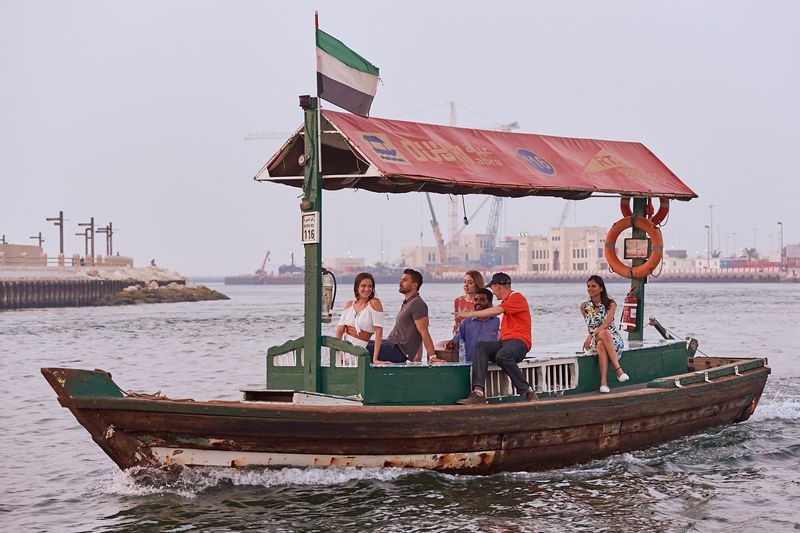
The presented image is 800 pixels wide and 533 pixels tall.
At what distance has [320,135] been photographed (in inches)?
417

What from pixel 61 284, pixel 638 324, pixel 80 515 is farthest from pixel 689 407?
pixel 61 284

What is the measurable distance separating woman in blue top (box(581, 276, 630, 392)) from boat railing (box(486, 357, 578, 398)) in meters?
0.43

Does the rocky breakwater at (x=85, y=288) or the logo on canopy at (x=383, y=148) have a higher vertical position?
the logo on canopy at (x=383, y=148)

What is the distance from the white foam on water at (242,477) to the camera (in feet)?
33.9

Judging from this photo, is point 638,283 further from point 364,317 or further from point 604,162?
point 364,317

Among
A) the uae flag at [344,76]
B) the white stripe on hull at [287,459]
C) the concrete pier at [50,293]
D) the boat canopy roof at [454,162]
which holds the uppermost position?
the uae flag at [344,76]

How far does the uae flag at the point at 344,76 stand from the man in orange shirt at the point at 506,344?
8.04 ft

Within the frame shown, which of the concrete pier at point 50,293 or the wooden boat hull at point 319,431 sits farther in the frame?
the concrete pier at point 50,293

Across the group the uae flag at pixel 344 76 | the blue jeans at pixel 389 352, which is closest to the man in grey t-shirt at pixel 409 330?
the blue jeans at pixel 389 352

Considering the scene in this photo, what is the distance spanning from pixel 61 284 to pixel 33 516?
6591 cm

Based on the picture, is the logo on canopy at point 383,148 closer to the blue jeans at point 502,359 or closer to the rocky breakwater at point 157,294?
the blue jeans at point 502,359

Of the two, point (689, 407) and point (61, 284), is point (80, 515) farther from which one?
point (61, 284)

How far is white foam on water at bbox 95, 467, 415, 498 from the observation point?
10344mm

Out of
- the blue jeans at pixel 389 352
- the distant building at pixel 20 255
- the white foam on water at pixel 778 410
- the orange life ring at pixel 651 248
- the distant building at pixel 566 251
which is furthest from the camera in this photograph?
the distant building at pixel 566 251
